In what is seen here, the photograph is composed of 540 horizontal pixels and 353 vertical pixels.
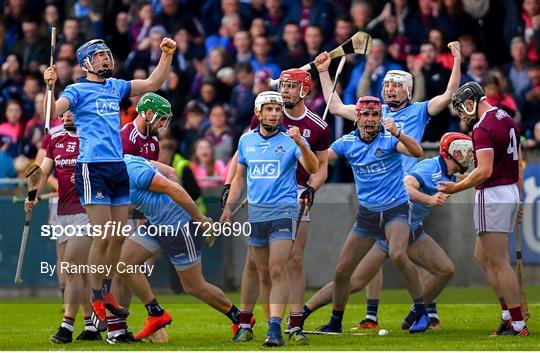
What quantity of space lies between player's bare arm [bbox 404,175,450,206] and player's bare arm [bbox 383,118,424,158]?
1.68ft

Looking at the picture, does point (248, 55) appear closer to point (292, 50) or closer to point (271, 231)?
point (292, 50)

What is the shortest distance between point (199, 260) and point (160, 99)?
5.14ft

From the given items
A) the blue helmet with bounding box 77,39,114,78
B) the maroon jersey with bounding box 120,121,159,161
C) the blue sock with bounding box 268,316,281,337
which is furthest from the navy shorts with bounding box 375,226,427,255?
the blue helmet with bounding box 77,39,114,78

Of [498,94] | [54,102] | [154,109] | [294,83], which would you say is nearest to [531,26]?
[498,94]

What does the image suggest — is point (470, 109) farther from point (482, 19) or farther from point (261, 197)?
point (482, 19)

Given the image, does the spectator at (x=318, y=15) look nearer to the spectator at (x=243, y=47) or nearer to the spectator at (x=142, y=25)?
the spectator at (x=243, y=47)

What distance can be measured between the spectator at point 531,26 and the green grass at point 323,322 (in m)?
4.34

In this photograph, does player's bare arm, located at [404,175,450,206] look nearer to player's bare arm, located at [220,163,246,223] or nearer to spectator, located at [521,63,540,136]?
player's bare arm, located at [220,163,246,223]

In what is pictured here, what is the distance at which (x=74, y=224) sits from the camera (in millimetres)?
15227

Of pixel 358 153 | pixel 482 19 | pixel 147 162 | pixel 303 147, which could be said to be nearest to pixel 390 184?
pixel 358 153

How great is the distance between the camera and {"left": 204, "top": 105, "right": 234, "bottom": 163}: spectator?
68.2 feet

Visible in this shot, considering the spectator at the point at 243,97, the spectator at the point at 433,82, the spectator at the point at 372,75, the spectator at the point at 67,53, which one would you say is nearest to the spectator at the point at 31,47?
the spectator at the point at 67,53

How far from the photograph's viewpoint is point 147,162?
14602 mm

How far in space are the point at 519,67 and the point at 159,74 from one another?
743cm
